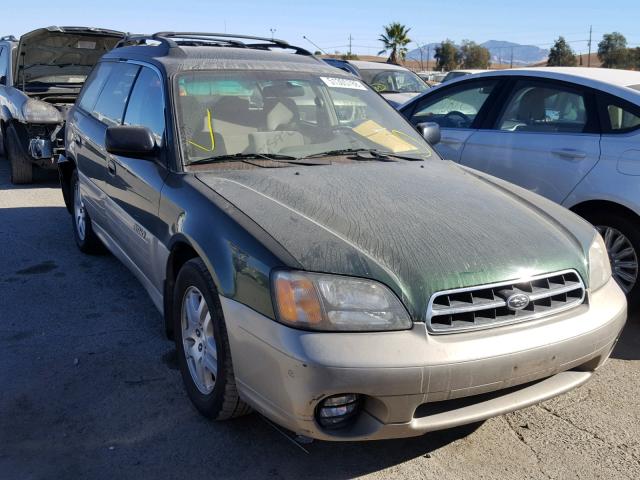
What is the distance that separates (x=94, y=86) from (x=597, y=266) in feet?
13.4

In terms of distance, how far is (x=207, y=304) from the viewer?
277cm

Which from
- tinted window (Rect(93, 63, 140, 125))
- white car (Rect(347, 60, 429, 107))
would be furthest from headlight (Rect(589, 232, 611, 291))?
white car (Rect(347, 60, 429, 107))

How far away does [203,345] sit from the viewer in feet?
9.68

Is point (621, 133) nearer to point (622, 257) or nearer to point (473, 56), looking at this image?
point (622, 257)

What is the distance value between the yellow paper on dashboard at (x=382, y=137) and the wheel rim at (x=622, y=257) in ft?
5.04

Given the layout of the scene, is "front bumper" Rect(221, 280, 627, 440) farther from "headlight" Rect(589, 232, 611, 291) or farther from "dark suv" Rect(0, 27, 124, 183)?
"dark suv" Rect(0, 27, 124, 183)

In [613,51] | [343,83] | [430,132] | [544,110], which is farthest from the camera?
[613,51]

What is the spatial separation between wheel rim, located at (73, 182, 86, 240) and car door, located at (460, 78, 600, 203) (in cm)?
319

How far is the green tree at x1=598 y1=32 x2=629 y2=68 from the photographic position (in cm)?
4952

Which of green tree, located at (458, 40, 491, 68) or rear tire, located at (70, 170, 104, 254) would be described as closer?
rear tire, located at (70, 170, 104, 254)

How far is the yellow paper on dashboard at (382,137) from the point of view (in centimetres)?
394

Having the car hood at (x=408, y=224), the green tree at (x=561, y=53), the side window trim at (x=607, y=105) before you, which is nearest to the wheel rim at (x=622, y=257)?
the side window trim at (x=607, y=105)

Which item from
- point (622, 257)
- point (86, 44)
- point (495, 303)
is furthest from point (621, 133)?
point (86, 44)

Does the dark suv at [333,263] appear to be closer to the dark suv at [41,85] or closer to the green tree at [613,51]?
the dark suv at [41,85]
